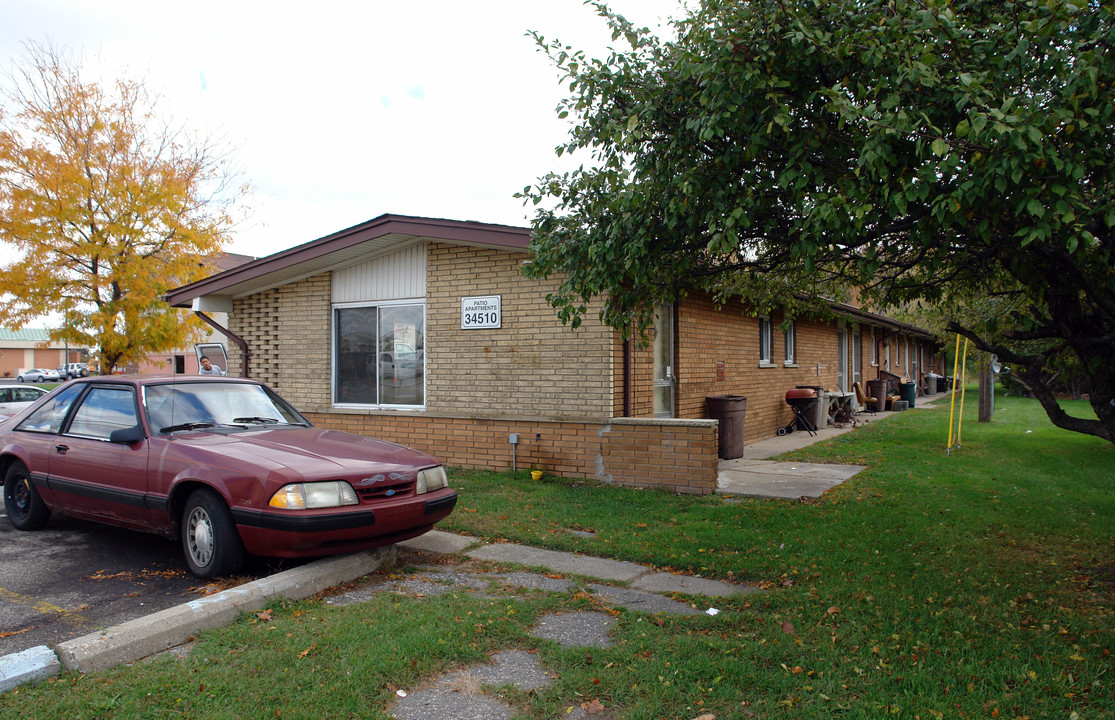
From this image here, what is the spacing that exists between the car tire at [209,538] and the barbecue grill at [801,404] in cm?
1262

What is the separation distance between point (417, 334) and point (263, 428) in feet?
16.1

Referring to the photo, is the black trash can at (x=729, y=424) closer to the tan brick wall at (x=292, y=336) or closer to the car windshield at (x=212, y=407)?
the tan brick wall at (x=292, y=336)

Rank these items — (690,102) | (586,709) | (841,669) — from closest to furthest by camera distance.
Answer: (586,709), (841,669), (690,102)

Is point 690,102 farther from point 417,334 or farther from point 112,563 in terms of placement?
point 417,334

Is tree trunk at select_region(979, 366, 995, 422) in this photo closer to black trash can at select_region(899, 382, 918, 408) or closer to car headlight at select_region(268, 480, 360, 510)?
black trash can at select_region(899, 382, 918, 408)

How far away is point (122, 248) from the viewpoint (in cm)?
1514

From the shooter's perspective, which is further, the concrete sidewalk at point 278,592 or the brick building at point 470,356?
the brick building at point 470,356

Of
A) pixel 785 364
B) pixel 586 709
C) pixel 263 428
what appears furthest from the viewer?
pixel 785 364

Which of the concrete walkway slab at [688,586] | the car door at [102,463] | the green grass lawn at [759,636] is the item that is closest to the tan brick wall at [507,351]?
the green grass lawn at [759,636]

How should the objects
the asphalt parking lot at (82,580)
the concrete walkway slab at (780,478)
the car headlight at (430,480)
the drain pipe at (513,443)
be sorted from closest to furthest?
the asphalt parking lot at (82,580) → the car headlight at (430,480) → the concrete walkway slab at (780,478) → the drain pipe at (513,443)

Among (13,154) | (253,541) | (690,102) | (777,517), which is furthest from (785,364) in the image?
(13,154)

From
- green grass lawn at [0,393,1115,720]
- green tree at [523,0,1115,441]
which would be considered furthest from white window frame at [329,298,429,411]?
green tree at [523,0,1115,441]

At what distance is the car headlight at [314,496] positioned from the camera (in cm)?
517

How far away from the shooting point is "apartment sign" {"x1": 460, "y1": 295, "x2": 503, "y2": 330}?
10.4 meters
